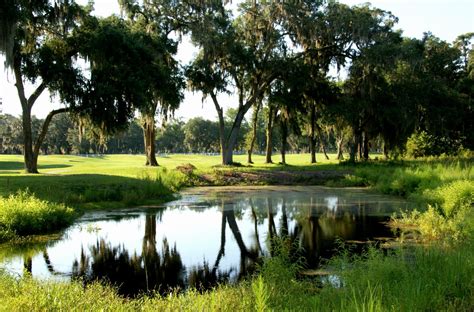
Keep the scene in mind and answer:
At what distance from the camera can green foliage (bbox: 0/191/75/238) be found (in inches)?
506

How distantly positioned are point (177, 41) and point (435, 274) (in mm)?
33702

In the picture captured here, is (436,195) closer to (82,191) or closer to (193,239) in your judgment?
(193,239)

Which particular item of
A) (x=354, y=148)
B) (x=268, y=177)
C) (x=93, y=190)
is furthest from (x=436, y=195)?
(x=354, y=148)

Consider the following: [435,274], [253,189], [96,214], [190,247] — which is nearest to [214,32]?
[253,189]

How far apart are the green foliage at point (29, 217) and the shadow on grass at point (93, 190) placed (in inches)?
77.3

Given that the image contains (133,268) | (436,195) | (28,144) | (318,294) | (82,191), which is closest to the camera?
(318,294)

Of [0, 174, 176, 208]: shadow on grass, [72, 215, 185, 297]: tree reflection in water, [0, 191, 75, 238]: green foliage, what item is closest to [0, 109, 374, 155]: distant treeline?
[0, 174, 176, 208]: shadow on grass

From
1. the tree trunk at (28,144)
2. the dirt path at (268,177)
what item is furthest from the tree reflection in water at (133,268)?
the dirt path at (268,177)

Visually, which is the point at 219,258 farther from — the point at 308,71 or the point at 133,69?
the point at 308,71

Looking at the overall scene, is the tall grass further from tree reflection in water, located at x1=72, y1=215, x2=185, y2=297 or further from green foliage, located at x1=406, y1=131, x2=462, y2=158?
green foliage, located at x1=406, y1=131, x2=462, y2=158

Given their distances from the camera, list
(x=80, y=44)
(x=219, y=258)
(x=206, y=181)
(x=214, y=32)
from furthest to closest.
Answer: (x=214, y=32)
(x=206, y=181)
(x=80, y=44)
(x=219, y=258)

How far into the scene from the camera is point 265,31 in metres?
38.4

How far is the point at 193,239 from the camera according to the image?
44.9ft

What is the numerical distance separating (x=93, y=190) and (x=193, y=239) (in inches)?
323
